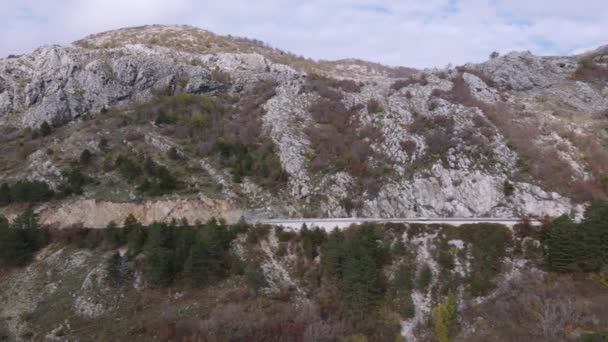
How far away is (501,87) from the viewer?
171ft

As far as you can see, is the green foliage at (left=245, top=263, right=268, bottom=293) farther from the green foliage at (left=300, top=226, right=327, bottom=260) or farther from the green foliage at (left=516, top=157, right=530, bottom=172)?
the green foliage at (left=516, top=157, right=530, bottom=172)

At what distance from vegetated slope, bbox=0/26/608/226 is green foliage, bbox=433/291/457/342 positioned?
10.1 meters

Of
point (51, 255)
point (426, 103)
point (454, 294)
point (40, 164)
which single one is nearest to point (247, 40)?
point (426, 103)

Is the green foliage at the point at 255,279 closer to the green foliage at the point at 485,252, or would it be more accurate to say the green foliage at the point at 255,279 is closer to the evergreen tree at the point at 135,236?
the evergreen tree at the point at 135,236

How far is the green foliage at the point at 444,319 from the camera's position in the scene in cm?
2234

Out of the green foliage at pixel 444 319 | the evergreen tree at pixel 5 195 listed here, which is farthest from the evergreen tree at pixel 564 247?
the evergreen tree at pixel 5 195

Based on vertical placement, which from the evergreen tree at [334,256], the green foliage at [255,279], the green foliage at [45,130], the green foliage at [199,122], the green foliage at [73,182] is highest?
the green foliage at [199,122]

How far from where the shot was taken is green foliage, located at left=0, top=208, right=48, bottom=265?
89.8ft

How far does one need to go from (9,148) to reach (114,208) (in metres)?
17.6

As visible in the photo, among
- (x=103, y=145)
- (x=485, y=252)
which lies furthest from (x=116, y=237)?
(x=485, y=252)

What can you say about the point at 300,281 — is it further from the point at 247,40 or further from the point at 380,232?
the point at 247,40

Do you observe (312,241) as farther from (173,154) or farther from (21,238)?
(21,238)

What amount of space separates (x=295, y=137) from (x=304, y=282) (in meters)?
17.3

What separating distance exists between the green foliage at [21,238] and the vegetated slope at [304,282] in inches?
3.4
